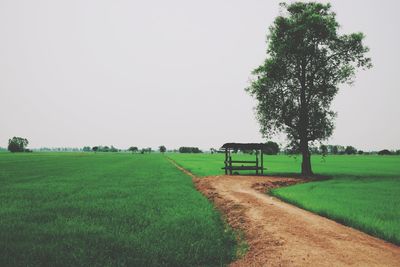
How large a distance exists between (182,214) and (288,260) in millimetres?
6044

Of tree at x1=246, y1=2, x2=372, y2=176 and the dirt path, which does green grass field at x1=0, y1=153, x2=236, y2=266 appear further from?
tree at x1=246, y1=2, x2=372, y2=176

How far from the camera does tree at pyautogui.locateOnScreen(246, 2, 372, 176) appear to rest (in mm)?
33156

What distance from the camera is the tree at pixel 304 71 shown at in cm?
3316

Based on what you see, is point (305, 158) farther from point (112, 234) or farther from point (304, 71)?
point (112, 234)

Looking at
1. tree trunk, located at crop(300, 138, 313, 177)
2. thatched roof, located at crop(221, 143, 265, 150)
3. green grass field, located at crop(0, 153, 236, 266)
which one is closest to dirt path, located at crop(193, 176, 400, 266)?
green grass field, located at crop(0, 153, 236, 266)

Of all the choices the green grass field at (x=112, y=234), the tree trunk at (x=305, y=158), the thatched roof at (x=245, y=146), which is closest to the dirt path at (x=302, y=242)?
the green grass field at (x=112, y=234)

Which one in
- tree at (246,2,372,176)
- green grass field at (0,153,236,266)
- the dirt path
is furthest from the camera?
tree at (246,2,372,176)

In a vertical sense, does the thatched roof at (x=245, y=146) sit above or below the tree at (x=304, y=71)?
below

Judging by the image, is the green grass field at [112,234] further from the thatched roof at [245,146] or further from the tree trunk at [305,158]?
the tree trunk at [305,158]

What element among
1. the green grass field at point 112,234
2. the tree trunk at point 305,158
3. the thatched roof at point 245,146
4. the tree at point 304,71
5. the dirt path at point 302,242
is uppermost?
the tree at point 304,71

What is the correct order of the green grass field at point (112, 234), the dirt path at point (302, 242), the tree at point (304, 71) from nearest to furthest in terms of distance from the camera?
the dirt path at point (302, 242)
the green grass field at point (112, 234)
the tree at point (304, 71)

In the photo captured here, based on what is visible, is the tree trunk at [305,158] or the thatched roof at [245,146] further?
the tree trunk at [305,158]

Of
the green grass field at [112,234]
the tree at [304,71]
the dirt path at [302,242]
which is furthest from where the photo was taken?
the tree at [304,71]

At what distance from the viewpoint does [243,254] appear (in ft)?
27.0
